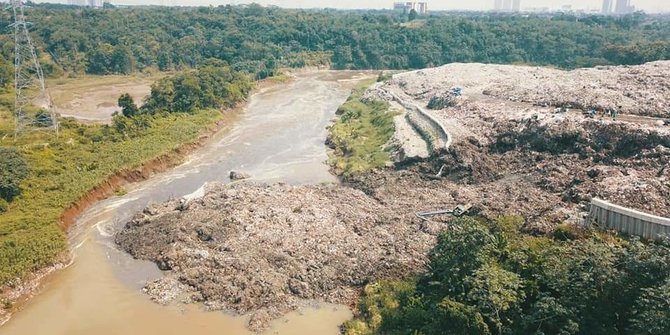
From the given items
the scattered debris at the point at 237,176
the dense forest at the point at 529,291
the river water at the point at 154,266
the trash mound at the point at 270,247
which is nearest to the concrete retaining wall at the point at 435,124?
the river water at the point at 154,266

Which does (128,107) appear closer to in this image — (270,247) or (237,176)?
(237,176)

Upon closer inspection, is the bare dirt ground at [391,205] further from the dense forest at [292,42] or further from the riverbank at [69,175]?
the dense forest at [292,42]

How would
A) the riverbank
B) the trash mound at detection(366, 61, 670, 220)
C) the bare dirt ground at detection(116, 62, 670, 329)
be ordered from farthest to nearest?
the trash mound at detection(366, 61, 670, 220)
the riverbank
the bare dirt ground at detection(116, 62, 670, 329)

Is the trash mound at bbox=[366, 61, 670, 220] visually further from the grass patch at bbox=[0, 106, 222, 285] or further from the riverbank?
the grass patch at bbox=[0, 106, 222, 285]

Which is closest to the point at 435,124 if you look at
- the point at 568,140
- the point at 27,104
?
the point at 568,140

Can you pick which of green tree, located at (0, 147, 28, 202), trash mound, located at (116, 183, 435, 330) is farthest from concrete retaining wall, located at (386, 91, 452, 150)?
green tree, located at (0, 147, 28, 202)

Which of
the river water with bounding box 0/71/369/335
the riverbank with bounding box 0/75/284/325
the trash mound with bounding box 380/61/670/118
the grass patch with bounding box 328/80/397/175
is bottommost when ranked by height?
the river water with bounding box 0/71/369/335
